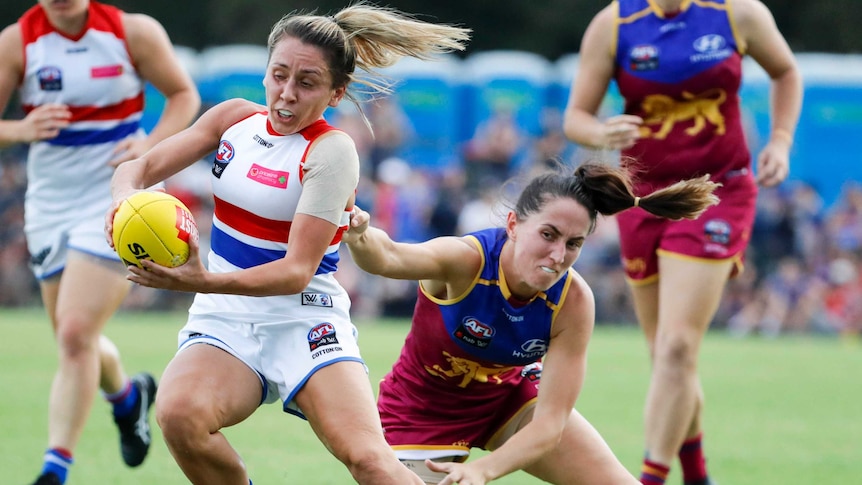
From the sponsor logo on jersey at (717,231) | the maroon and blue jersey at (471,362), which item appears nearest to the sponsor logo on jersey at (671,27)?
the sponsor logo on jersey at (717,231)

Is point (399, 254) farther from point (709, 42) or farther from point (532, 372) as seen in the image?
point (709, 42)

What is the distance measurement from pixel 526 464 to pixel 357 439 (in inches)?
27.9

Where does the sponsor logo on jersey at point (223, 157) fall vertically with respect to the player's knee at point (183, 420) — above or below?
above

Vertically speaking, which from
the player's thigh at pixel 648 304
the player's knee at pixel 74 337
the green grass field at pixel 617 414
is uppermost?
the player's thigh at pixel 648 304

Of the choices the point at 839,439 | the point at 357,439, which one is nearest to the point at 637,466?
the point at 839,439

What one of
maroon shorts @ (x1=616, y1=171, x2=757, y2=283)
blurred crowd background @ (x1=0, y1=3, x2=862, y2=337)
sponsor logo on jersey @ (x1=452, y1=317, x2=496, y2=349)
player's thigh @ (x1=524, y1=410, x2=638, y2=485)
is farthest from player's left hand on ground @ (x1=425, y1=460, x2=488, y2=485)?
blurred crowd background @ (x1=0, y1=3, x2=862, y2=337)

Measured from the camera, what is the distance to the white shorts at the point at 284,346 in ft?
13.9

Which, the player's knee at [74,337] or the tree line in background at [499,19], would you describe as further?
the tree line in background at [499,19]

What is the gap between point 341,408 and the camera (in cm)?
412

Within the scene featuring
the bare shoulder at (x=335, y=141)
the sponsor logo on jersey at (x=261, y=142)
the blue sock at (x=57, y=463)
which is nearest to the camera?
the bare shoulder at (x=335, y=141)

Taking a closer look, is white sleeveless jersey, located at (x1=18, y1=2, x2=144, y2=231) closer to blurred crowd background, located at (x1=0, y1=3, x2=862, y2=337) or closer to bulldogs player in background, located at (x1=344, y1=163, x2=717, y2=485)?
bulldogs player in background, located at (x1=344, y1=163, x2=717, y2=485)

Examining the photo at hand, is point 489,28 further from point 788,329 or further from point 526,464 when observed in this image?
point 526,464

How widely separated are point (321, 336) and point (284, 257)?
33 cm

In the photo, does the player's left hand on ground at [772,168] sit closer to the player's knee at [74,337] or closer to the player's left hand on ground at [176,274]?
the player's left hand on ground at [176,274]
